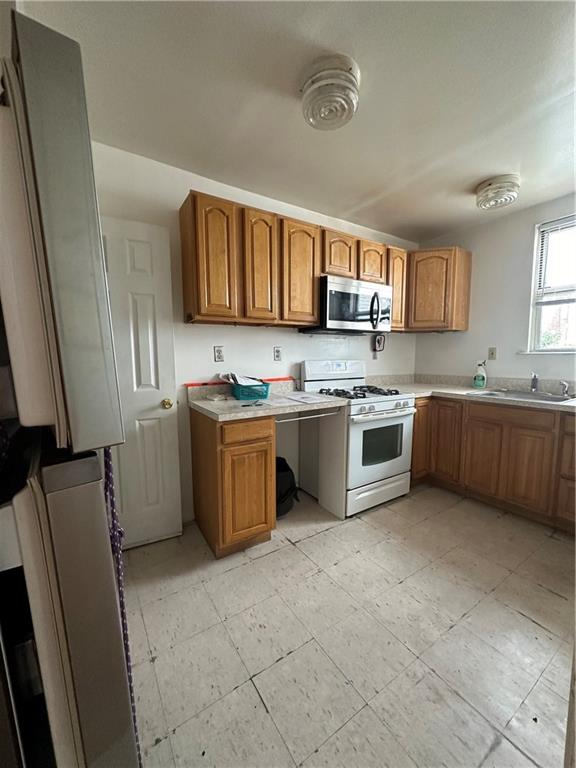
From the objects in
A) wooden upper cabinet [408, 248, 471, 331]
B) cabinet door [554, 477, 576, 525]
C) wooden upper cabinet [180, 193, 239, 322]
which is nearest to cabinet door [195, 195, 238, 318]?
wooden upper cabinet [180, 193, 239, 322]

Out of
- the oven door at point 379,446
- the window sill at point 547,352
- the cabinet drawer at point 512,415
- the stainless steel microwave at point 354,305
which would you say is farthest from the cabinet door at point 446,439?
the stainless steel microwave at point 354,305

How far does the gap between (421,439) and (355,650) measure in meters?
1.85

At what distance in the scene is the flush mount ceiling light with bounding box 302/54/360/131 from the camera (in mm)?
1296

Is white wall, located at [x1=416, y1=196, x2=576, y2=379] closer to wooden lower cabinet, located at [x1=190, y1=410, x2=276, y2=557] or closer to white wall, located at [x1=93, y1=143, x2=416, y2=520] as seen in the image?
white wall, located at [x1=93, y1=143, x2=416, y2=520]

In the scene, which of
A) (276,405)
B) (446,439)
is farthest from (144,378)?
(446,439)

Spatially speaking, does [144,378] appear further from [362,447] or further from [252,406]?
[362,447]

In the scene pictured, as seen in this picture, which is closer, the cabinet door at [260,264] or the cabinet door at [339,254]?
the cabinet door at [260,264]

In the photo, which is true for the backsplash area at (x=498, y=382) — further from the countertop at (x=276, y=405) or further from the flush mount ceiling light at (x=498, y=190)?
the flush mount ceiling light at (x=498, y=190)

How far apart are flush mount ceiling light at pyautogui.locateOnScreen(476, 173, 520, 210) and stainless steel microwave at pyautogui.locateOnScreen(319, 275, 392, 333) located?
902 millimetres

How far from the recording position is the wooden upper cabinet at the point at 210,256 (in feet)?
6.06

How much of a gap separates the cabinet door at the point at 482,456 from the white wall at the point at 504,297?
0.74 meters

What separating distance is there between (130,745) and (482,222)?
3.92m

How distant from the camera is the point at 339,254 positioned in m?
2.47

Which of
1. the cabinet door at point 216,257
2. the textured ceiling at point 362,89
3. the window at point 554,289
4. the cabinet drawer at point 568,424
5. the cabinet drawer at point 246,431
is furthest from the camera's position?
the window at point 554,289
